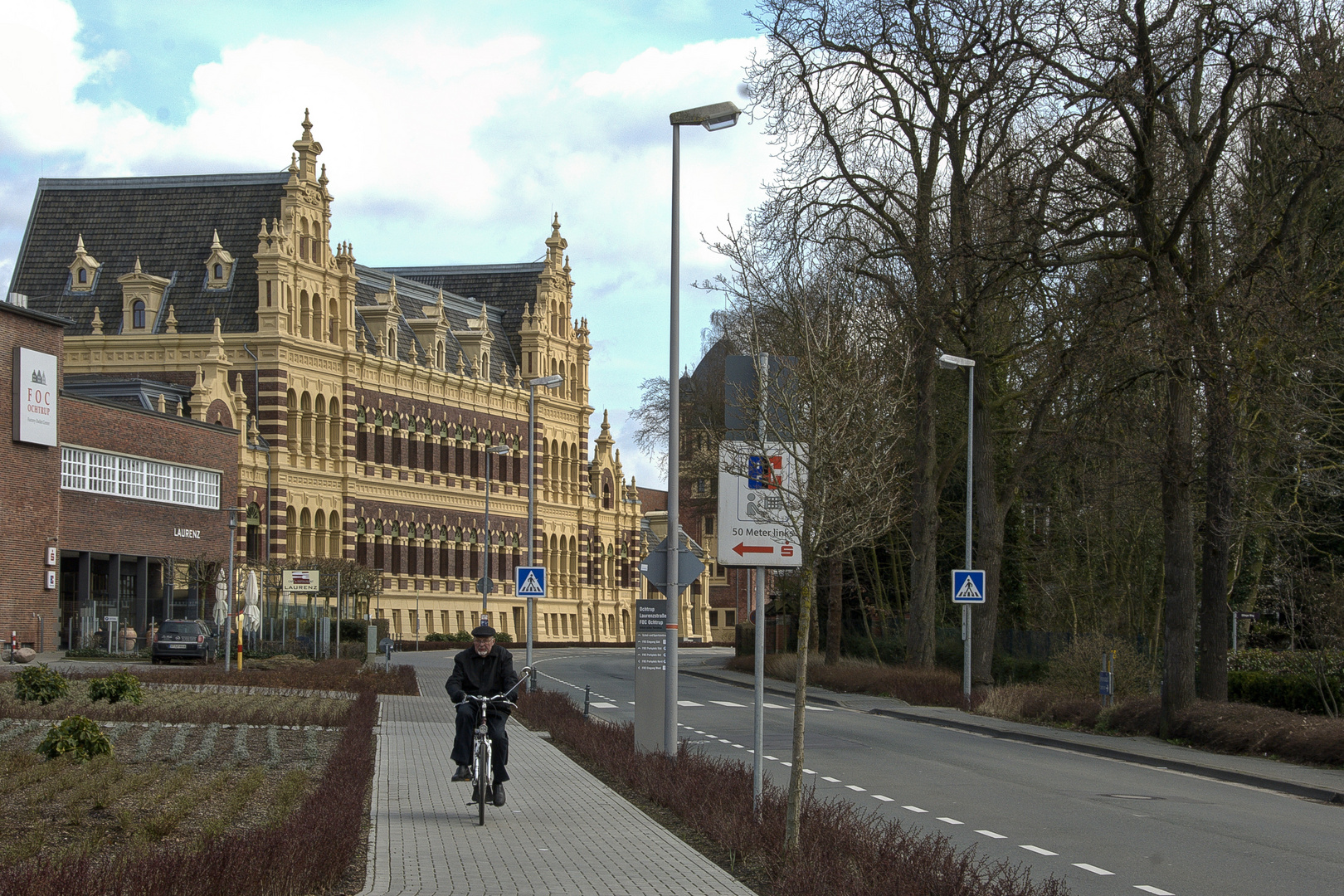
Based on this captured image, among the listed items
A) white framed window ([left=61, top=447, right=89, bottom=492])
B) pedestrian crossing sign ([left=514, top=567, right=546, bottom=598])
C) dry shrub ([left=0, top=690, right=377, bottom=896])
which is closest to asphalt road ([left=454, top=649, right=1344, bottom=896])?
dry shrub ([left=0, top=690, right=377, bottom=896])

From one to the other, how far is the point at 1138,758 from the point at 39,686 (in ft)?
51.2

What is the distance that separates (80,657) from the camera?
Result: 44812 millimetres

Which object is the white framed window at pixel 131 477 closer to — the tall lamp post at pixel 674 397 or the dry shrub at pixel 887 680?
the dry shrub at pixel 887 680

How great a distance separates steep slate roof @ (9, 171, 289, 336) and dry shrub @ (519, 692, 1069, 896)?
53.0m

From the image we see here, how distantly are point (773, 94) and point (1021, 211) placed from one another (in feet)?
35.4

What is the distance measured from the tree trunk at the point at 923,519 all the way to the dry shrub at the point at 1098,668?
4.59m

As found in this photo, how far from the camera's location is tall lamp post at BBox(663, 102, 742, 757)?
18.5m

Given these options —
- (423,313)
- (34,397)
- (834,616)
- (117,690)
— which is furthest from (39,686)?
(423,313)

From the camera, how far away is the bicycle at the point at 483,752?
13.5 m

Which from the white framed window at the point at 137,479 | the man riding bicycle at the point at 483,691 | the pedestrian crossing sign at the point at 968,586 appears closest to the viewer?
the man riding bicycle at the point at 483,691

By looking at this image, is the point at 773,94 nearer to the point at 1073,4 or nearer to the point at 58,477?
the point at 1073,4

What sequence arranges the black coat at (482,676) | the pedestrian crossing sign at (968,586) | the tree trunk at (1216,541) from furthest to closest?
1. the pedestrian crossing sign at (968,586)
2. the tree trunk at (1216,541)
3. the black coat at (482,676)

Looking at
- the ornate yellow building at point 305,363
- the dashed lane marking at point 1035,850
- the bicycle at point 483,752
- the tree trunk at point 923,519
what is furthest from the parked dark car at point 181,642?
the dashed lane marking at point 1035,850

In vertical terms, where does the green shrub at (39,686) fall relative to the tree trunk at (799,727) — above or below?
below
